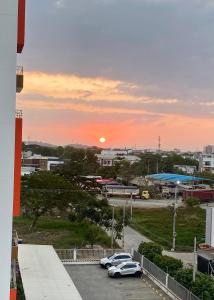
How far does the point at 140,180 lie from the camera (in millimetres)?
75938

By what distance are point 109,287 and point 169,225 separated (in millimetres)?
19902

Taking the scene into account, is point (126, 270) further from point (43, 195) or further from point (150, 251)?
point (43, 195)

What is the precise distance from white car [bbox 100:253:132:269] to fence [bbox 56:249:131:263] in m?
1.47

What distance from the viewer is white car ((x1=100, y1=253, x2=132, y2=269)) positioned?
80.9 feet

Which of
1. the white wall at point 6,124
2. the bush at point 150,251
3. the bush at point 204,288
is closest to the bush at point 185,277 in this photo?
the bush at point 204,288

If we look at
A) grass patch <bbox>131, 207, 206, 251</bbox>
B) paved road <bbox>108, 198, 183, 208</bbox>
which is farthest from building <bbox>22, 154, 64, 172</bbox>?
grass patch <bbox>131, 207, 206, 251</bbox>

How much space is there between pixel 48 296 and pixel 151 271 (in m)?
7.64

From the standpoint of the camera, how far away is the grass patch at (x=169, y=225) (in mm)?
34188

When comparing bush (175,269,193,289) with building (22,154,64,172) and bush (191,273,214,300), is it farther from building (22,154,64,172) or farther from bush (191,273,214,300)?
building (22,154,64,172)

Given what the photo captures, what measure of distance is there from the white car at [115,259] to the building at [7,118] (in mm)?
14039

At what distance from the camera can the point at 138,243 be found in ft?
107

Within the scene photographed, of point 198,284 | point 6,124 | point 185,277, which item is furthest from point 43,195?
point 6,124

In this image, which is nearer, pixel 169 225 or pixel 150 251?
pixel 150 251

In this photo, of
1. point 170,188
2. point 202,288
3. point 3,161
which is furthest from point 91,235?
point 170,188
